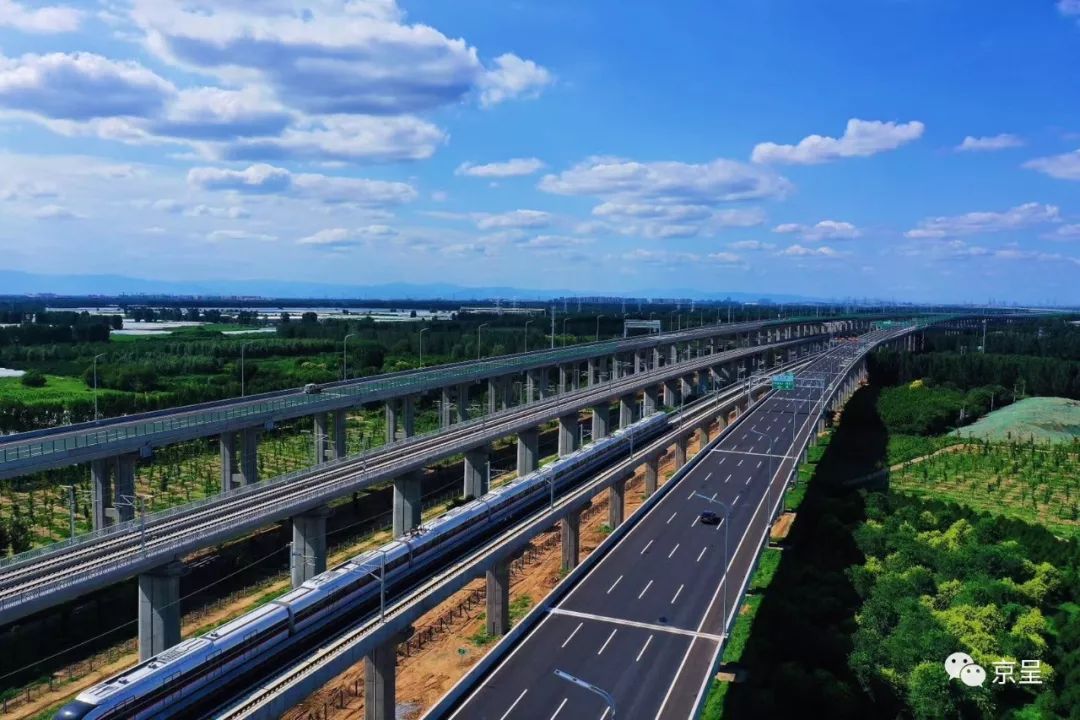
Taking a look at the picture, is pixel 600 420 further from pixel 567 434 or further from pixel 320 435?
pixel 320 435

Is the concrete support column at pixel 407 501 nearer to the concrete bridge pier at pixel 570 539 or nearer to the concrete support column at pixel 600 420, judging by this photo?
the concrete bridge pier at pixel 570 539

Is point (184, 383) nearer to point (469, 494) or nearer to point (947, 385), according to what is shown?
point (469, 494)

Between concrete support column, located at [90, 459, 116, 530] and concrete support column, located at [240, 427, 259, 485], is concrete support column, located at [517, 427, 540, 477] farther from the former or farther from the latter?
concrete support column, located at [90, 459, 116, 530]

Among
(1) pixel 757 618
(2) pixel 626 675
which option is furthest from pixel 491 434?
(2) pixel 626 675

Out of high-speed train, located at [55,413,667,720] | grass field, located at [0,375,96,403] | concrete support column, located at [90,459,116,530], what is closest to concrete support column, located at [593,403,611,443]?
high-speed train, located at [55,413,667,720]

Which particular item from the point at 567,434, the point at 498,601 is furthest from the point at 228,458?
the point at 567,434

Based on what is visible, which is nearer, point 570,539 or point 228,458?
point 570,539
